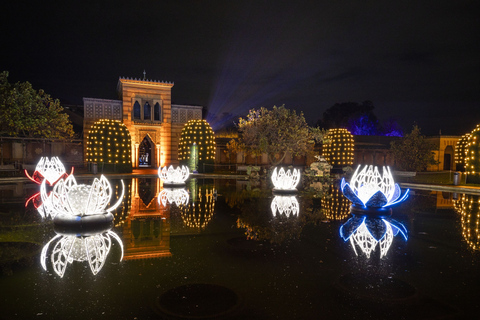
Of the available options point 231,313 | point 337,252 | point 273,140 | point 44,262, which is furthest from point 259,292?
point 273,140

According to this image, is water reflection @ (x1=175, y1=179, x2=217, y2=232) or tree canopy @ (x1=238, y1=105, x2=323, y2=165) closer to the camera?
water reflection @ (x1=175, y1=179, x2=217, y2=232)

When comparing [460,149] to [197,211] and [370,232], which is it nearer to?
[370,232]

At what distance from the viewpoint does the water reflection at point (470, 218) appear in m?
7.31

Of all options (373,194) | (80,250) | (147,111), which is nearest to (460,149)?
(373,194)

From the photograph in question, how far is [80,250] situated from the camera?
6.09 metres

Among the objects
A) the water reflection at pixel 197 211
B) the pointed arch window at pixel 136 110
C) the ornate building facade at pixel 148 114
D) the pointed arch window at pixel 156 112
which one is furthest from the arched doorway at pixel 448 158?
the pointed arch window at pixel 136 110

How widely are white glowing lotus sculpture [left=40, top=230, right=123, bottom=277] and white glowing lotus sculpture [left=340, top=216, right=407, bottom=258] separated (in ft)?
15.9

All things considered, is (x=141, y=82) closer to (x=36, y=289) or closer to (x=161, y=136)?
(x=161, y=136)

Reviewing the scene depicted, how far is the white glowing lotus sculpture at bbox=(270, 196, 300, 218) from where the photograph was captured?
33.4ft

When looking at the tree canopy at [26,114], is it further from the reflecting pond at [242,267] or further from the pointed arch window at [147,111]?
the reflecting pond at [242,267]

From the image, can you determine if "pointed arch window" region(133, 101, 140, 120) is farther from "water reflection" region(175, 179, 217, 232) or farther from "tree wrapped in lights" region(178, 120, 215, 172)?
"water reflection" region(175, 179, 217, 232)

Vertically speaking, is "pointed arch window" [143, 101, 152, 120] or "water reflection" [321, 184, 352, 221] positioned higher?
"pointed arch window" [143, 101, 152, 120]

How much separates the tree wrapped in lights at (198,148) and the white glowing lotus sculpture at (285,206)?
15.5m

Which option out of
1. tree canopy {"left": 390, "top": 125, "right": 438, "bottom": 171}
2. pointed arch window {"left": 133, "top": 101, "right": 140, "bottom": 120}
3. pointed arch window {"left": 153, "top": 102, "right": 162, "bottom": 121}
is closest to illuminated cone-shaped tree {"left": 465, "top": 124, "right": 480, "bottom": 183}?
tree canopy {"left": 390, "top": 125, "right": 438, "bottom": 171}
